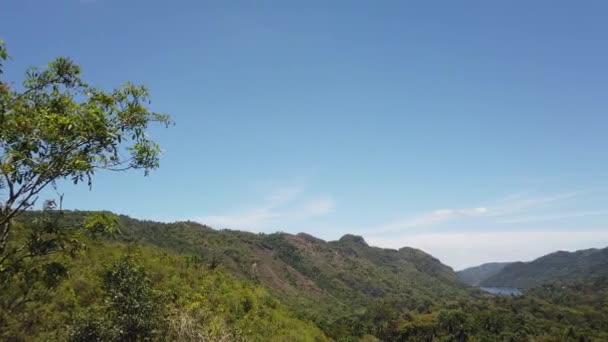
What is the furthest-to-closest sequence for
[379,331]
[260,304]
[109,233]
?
1. [379,331]
2. [260,304]
3. [109,233]

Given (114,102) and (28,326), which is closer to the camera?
(114,102)


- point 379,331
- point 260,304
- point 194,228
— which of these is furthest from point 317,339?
point 194,228

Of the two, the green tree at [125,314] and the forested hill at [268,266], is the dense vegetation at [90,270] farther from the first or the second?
the forested hill at [268,266]

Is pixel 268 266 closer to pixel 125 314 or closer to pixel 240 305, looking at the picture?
pixel 240 305

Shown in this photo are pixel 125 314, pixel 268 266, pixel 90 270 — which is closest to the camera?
pixel 125 314

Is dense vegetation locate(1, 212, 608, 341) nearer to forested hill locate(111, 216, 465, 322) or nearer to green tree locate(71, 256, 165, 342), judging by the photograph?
green tree locate(71, 256, 165, 342)

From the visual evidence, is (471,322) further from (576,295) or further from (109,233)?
(109,233)

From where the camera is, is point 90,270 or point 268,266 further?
point 268,266

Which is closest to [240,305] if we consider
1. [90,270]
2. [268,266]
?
[90,270]

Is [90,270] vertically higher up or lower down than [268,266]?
lower down

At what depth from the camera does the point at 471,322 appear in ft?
332

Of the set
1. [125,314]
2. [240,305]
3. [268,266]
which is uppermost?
[268,266]

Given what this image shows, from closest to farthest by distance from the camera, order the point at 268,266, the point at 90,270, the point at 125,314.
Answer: the point at 125,314 → the point at 90,270 → the point at 268,266

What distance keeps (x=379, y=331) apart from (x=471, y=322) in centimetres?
2121
